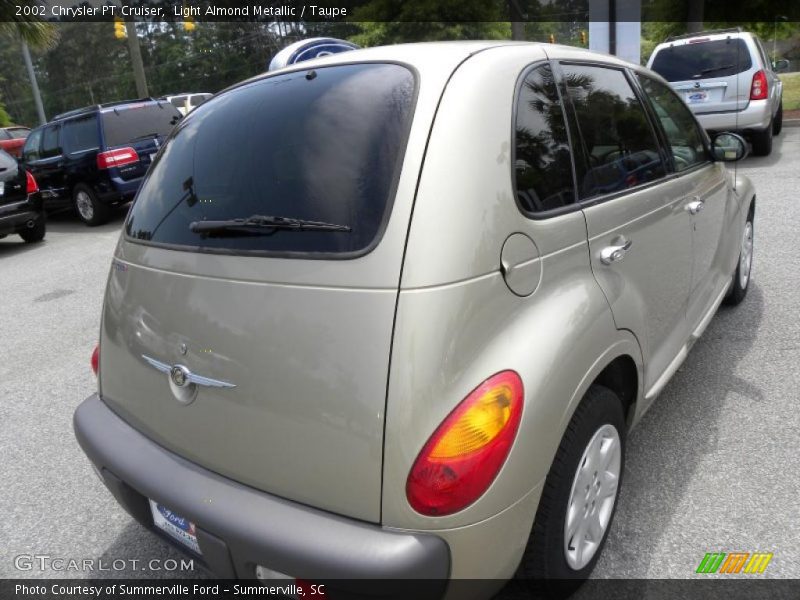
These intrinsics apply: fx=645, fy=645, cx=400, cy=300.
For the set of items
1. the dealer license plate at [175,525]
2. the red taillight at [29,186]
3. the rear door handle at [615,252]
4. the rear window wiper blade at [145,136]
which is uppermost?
the rear door handle at [615,252]

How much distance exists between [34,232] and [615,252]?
31.2ft

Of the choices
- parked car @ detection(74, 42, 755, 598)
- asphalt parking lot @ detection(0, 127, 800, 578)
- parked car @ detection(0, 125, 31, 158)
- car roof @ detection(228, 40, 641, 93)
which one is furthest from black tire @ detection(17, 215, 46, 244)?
parked car @ detection(0, 125, 31, 158)

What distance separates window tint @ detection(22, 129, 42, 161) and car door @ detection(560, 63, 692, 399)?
436 inches

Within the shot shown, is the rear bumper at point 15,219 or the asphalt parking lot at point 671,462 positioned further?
the rear bumper at point 15,219

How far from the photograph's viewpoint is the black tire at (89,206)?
10.0m

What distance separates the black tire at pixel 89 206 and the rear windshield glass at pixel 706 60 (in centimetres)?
869

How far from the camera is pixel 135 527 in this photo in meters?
2.65

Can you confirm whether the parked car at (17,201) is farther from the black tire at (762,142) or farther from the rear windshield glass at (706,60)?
the black tire at (762,142)

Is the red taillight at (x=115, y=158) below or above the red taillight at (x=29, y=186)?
above

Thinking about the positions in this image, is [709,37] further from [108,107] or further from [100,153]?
[100,153]

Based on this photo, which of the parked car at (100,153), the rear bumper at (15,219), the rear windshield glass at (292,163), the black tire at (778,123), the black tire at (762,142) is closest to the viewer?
the rear windshield glass at (292,163)

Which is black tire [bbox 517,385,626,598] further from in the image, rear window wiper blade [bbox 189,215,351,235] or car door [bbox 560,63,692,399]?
rear window wiper blade [bbox 189,215,351,235]

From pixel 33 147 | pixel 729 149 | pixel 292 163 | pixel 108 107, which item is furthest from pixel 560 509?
pixel 33 147

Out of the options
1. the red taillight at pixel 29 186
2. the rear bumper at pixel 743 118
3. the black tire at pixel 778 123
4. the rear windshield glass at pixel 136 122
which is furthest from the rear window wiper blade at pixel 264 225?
the black tire at pixel 778 123
